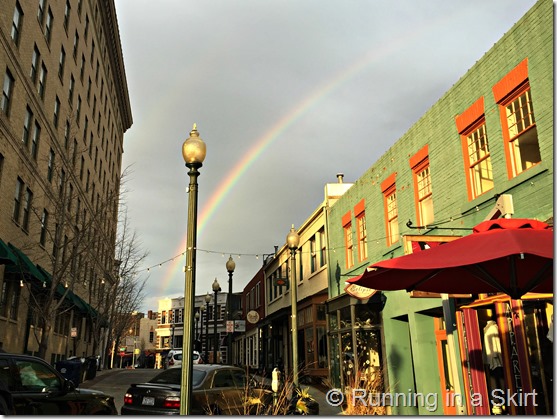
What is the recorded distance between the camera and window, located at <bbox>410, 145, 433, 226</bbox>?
13000mm

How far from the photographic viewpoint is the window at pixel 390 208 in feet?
49.1

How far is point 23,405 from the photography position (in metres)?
7.88

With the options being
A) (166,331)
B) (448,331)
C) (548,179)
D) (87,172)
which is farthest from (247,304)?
(166,331)

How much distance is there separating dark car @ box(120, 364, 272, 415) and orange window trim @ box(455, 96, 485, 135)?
22.5ft

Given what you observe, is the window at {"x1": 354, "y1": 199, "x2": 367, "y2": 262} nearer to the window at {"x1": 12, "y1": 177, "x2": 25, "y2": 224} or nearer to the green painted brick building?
the green painted brick building

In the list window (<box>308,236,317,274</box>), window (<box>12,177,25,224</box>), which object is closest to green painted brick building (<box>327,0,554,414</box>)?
window (<box>308,236,317,274</box>)

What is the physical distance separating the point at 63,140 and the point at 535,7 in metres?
25.7

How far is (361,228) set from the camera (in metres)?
17.9

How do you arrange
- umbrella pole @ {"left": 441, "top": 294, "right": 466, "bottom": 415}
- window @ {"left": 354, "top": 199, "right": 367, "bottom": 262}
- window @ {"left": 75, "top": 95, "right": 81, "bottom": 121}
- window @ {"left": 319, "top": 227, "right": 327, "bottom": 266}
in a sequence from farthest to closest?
window @ {"left": 75, "top": 95, "right": 81, "bottom": 121} → window @ {"left": 319, "top": 227, "right": 327, "bottom": 266} → window @ {"left": 354, "top": 199, "right": 367, "bottom": 262} → umbrella pole @ {"left": 441, "top": 294, "right": 466, "bottom": 415}

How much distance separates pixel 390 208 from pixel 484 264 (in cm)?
870

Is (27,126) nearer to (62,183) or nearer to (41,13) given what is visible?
(62,183)

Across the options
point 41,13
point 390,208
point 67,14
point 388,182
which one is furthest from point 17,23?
point 390,208

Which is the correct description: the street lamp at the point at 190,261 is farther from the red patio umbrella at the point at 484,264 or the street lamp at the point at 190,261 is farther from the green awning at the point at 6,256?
the green awning at the point at 6,256

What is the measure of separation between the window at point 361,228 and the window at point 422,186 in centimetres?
368
